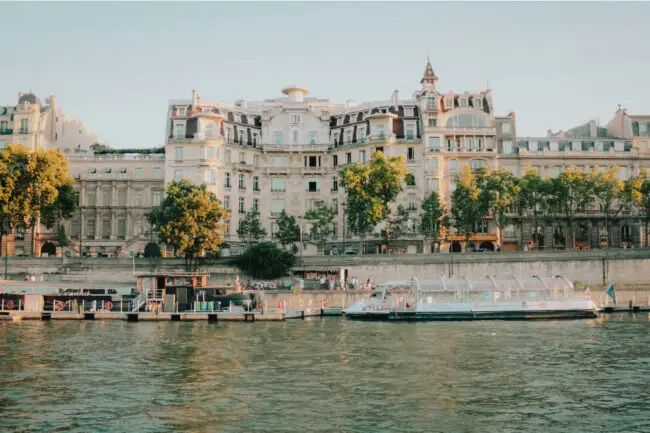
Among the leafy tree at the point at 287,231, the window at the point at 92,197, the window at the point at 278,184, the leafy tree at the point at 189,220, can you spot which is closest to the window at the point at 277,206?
the window at the point at 278,184

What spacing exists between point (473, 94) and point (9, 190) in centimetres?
6045

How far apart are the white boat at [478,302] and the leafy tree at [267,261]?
56.5 ft

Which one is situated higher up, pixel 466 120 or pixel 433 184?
pixel 466 120

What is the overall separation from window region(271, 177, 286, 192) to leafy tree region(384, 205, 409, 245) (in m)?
17.2

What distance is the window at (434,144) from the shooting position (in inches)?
3728

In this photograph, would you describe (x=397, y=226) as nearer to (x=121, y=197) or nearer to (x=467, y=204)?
(x=467, y=204)

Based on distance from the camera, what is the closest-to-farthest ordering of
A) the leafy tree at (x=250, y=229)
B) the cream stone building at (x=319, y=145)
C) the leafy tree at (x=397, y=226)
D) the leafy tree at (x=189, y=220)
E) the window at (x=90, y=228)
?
the leafy tree at (x=189, y=220) → the leafy tree at (x=397, y=226) → the leafy tree at (x=250, y=229) → the cream stone building at (x=319, y=145) → the window at (x=90, y=228)

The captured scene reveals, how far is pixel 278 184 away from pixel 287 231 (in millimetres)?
11630

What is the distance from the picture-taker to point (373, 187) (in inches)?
3297

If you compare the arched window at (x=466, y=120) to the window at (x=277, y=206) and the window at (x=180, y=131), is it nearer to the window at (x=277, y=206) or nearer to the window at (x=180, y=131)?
the window at (x=277, y=206)

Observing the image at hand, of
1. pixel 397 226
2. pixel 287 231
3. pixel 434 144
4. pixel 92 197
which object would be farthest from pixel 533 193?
pixel 92 197

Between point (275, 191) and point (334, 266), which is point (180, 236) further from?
point (275, 191)

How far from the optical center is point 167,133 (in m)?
95.8

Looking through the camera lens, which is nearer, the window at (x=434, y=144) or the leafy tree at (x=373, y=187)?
the leafy tree at (x=373, y=187)
